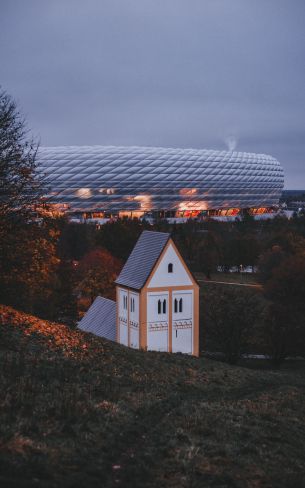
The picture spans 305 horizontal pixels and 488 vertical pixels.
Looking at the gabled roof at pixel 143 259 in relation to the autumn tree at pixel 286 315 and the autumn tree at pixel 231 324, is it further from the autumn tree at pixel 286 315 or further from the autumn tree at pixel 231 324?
the autumn tree at pixel 286 315

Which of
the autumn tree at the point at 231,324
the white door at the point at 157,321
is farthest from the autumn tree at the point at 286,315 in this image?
the white door at the point at 157,321

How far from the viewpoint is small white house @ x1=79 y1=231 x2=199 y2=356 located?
3139 cm

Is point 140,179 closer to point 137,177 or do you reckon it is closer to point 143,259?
point 137,177

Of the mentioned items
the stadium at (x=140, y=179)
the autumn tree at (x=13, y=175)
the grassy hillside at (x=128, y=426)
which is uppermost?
the stadium at (x=140, y=179)

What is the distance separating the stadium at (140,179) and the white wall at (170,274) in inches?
3041

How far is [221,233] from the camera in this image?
280ft

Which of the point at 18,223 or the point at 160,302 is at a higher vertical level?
the point at 18,223

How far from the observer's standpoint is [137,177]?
115562 mm

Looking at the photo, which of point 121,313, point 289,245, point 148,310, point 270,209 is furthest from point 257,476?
point 270,209

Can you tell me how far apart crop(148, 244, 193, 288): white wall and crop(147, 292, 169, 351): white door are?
681 mm

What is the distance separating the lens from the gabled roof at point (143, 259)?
104 ft

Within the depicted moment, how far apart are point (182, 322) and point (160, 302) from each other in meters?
1.82

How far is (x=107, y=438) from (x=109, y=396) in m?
2.85

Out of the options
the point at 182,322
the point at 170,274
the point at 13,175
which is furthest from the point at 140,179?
the point at 13,175
